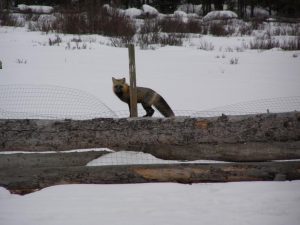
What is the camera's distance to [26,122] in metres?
4.15

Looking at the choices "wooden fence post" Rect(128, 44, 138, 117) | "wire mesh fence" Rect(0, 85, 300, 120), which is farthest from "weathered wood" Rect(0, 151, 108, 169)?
"wire mesh fence" Rect(0, 85, 300, 120)

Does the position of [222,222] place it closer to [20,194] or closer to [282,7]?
[20,194]

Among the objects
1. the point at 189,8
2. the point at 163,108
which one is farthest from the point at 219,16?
the point at 163,108

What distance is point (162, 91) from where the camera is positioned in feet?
29.3

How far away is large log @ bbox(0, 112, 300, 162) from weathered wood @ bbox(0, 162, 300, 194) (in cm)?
26

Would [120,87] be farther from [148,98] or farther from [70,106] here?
[70,106]

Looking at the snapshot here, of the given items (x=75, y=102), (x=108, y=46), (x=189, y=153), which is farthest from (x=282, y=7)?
(x=189, y=153)

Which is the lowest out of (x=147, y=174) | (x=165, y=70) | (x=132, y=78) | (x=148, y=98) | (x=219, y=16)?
(x=147, y=174)

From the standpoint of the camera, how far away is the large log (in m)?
4.14

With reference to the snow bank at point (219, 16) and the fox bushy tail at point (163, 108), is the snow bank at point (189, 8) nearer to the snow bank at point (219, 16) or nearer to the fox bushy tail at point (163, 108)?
the snow bank at point (219, 16)

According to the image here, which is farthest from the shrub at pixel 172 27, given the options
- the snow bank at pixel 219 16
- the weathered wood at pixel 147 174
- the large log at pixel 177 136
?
the weathered wood at pixel 147 174

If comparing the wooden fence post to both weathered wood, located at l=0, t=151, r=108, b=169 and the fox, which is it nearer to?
the fox

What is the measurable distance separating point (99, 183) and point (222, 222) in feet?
4.41

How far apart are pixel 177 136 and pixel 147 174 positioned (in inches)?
21.2
